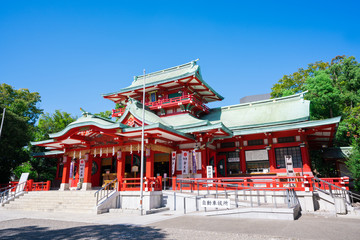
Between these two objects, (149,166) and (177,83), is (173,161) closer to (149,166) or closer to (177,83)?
(149,166)

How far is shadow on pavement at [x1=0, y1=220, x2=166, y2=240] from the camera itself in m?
8.11

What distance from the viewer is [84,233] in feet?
28.3

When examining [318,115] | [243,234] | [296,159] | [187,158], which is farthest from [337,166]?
[243,234]

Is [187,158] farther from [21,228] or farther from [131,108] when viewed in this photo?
[21,228]

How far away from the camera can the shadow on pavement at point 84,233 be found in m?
8.11

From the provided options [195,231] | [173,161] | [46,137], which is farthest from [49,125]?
[195,231]

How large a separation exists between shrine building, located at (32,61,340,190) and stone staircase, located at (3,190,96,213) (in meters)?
2.54

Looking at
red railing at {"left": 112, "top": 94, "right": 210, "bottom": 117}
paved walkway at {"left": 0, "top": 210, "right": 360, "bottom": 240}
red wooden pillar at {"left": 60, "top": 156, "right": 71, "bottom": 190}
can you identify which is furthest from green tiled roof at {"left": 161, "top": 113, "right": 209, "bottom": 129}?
paved walkway at {"left": 0, "top": 210, "right": 360, "bottom": 240}

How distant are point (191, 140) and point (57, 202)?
1085 cm

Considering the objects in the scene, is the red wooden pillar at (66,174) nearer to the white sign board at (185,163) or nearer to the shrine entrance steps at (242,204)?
the shrine entrance steps at (242,204)

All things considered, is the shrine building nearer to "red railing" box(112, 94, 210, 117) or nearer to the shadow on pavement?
"red railing" box(112, 94, 210, 117)

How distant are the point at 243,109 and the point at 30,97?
36.8 meters

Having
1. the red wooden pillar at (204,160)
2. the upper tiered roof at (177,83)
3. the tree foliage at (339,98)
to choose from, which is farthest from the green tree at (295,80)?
the red wooden pillar at (204,160)

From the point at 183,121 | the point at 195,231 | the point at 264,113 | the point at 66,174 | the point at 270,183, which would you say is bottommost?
the point at 195,231
